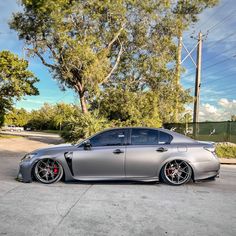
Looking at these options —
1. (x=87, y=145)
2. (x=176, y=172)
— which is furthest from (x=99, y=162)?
(x=176, y=172)

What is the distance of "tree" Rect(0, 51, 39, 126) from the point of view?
86.1ft

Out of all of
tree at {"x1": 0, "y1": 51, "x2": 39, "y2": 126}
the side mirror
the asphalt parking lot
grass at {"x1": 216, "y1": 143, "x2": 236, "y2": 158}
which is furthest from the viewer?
tree at {"x1": 0, "y1": 51, "x2": 39, "y2": 126}

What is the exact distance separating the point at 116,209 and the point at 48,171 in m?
2.61

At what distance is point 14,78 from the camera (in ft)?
87.4

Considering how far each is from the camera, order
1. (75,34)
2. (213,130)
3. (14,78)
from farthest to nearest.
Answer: (14,78) → (75,34) → (213,130)

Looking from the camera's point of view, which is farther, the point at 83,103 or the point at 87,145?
the point at 83,103

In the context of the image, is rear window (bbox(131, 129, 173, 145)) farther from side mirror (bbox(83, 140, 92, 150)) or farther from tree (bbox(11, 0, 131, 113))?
tree (bbox(11, 0, 131, 113))

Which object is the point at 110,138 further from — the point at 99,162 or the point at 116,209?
the point at 116,209

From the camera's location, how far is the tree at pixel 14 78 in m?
26.2

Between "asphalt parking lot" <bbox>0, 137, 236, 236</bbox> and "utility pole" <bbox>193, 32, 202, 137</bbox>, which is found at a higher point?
"utility pole" <bbox>193, 32, 202, 137</bbox>

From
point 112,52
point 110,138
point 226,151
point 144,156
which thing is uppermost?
point 112,52

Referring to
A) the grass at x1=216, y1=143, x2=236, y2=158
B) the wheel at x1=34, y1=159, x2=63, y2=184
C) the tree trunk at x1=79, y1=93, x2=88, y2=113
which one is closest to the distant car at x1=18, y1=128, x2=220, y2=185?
the wheel at x1=34, y1=159, x2=63, y2=184

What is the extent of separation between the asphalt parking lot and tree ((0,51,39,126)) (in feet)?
68.6

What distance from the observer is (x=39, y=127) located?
87.0 meters
